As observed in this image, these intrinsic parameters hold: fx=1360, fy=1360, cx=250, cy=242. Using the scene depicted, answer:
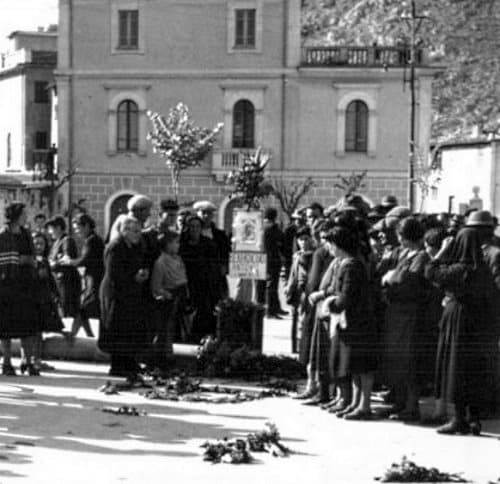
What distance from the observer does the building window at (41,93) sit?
6238 cm

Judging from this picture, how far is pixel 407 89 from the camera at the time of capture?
48.2 m

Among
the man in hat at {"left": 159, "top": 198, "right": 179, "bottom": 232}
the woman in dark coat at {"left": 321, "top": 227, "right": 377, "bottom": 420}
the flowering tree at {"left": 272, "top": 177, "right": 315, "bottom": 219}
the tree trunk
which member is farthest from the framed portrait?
the tree trunk

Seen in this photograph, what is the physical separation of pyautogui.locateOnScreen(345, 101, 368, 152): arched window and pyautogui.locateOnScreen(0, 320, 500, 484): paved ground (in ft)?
117

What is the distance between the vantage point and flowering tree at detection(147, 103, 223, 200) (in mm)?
47312

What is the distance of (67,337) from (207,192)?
111 feet

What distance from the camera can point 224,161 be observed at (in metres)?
49.8

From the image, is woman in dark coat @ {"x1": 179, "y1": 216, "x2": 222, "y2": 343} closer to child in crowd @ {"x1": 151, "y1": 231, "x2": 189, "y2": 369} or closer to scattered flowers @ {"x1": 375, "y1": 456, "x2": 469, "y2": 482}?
child in crowd @ {"x1": 151, "y1": 231, "x2": 189, "y2": 369}

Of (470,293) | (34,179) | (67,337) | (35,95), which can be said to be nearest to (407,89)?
(34,179)

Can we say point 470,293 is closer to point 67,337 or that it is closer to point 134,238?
point 134,238

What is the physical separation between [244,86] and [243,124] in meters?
1.42

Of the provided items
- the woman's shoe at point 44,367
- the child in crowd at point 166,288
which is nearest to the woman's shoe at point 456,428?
the child in crowd at point 166,288

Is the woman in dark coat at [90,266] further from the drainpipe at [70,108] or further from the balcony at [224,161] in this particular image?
the balcony at [224,161]

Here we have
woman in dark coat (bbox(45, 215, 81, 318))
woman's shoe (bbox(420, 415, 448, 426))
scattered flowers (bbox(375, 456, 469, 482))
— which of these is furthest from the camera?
woman in dark coat (bbox(45, 215, 81, 318))

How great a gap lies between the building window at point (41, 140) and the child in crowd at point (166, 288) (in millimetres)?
47926
